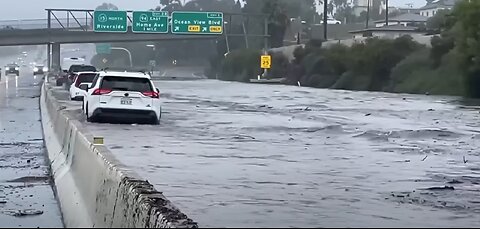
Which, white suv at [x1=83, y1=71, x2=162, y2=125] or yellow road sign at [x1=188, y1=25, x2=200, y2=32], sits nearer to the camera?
white suv at [x1=83, y1=71, x2=162, y2=125]

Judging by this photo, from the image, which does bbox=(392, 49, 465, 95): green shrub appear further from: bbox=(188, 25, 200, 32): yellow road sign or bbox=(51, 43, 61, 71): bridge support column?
bbox=(51, 43, 61, 71): bridge support column

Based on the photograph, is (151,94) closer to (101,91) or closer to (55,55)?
(101,91)

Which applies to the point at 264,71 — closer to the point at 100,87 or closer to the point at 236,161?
the point at 100,87

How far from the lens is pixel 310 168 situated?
64.1ft

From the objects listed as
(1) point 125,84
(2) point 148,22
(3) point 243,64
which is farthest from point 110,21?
(1) point 125,84

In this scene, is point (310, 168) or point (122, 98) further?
point (122, 98)

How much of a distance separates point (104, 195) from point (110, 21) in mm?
77323

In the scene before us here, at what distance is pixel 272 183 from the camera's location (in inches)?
647

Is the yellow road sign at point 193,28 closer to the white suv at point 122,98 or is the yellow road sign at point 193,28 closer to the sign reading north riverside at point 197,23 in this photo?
the sign reading north riverside at point 197,23

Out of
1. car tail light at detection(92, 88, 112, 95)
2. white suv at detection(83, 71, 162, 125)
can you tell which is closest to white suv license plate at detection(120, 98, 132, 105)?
white suv at detection(83, 71, 162, 125)

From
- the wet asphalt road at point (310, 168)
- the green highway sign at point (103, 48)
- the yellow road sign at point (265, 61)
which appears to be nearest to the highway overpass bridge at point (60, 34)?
the yellow road sign at point (265, 61)

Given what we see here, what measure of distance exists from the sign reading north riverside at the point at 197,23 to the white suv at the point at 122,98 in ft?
186

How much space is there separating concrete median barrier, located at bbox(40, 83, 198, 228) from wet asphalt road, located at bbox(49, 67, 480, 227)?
762mm

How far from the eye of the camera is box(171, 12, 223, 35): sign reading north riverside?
87.6 metres
